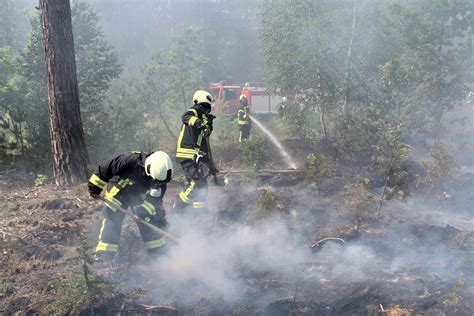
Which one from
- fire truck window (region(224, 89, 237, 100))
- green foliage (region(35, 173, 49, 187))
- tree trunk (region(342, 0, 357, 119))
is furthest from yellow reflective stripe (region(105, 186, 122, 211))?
fire truck window (region(224, 89, 237, 100))

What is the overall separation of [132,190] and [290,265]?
2205mm

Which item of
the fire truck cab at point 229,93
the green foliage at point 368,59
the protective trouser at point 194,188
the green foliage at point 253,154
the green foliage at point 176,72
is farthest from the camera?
the fire truck cab at point 229,93

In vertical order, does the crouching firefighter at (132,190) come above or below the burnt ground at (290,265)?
above

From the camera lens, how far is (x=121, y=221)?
5.16 meters

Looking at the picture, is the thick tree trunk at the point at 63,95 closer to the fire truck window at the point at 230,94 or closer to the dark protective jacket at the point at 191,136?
the dark protective jacket at the point at 191,136

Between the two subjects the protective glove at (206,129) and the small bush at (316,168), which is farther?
the small bush at (316,168)

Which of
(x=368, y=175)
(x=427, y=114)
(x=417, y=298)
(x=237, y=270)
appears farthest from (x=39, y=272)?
(x=427, y=114)

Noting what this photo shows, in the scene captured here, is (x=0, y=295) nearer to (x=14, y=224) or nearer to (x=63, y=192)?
(x=14, y=224)

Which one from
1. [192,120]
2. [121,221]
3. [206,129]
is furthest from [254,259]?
[192,120]

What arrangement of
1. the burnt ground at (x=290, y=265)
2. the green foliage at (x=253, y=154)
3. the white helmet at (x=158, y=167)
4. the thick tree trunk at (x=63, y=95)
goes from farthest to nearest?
1. the green foliage at (x=253, y=154)
2. the thick tree trunk at (x=63, y=95)
3. the white helmet at (x=158, y=167)
4. the burnt ground at (x=290, y=265)

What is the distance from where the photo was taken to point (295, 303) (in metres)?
4.42

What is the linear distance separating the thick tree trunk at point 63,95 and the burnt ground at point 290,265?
469 millimetres

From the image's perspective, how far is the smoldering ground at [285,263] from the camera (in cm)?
474

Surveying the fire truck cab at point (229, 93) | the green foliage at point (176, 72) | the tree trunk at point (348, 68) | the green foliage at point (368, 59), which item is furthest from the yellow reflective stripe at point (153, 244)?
the fire truck cab at point (229, 93)
